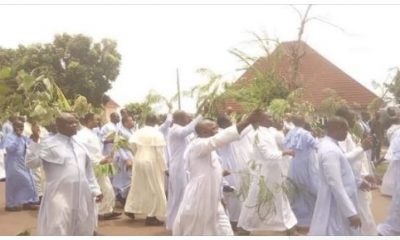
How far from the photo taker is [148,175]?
790cm

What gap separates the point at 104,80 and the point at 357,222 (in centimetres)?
319

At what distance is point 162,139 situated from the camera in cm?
786

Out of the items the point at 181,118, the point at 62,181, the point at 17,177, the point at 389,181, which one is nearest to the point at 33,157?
the point at 62,181

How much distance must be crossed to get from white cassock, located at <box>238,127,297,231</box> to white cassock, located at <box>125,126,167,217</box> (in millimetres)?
1384

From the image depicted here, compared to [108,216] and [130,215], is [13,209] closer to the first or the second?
[108,216]

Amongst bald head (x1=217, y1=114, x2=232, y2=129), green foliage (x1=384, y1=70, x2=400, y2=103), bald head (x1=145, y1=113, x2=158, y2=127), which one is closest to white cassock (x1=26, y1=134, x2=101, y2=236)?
bald head (x1=217, y1=114, x2=232, y2=129)

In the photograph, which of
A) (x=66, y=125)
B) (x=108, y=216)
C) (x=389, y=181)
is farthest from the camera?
(x=108, y=216)

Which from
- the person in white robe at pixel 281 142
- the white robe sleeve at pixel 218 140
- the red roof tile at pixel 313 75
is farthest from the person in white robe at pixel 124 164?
the white robe sleeve at pixel 218 140

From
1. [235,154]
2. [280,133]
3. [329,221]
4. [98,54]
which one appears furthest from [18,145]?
[329,221]

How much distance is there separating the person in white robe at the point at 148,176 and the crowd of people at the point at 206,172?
0.01 meters

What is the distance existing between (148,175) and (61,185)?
2676mm

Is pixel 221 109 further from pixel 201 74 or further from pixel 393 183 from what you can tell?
pixel 393 183

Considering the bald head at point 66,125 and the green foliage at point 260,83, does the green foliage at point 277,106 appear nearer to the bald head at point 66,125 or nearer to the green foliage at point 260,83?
the green foliage at point 260,83

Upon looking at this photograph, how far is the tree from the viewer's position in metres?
6.38
